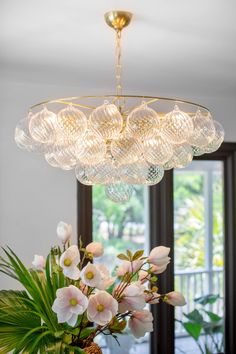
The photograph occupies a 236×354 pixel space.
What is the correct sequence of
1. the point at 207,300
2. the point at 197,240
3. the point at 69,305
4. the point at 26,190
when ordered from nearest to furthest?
the point at 69,305
the point at 26,190
the point at 207,300
the point at 197,240

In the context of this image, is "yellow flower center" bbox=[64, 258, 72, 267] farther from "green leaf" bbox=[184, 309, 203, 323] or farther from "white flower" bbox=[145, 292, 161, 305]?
"green leaf" bbox=[184, 309, 203, 323]

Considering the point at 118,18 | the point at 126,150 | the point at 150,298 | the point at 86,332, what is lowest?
the point at 86,332

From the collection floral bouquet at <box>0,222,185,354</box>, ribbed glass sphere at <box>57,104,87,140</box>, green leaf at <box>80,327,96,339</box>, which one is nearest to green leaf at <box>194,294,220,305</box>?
floral bouquet at <box>0,222,185,354</box>

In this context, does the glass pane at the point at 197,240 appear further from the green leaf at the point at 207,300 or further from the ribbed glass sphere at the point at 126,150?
the ribbed glass sphere at the point at 126,150

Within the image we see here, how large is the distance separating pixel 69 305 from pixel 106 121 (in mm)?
667

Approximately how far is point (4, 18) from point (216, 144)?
106cm

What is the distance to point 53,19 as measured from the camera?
5.82ft

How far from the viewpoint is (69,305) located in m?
1.29

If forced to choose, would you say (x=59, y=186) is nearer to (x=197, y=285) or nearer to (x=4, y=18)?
(x=4, y=18)

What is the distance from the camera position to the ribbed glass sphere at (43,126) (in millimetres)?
1646

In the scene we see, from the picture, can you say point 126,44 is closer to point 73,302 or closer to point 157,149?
point 157,149

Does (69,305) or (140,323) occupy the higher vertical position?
(69,305)

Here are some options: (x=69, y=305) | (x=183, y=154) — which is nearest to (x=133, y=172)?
(x=183, y=154)

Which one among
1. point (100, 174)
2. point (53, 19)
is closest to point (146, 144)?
point (100, 174)
